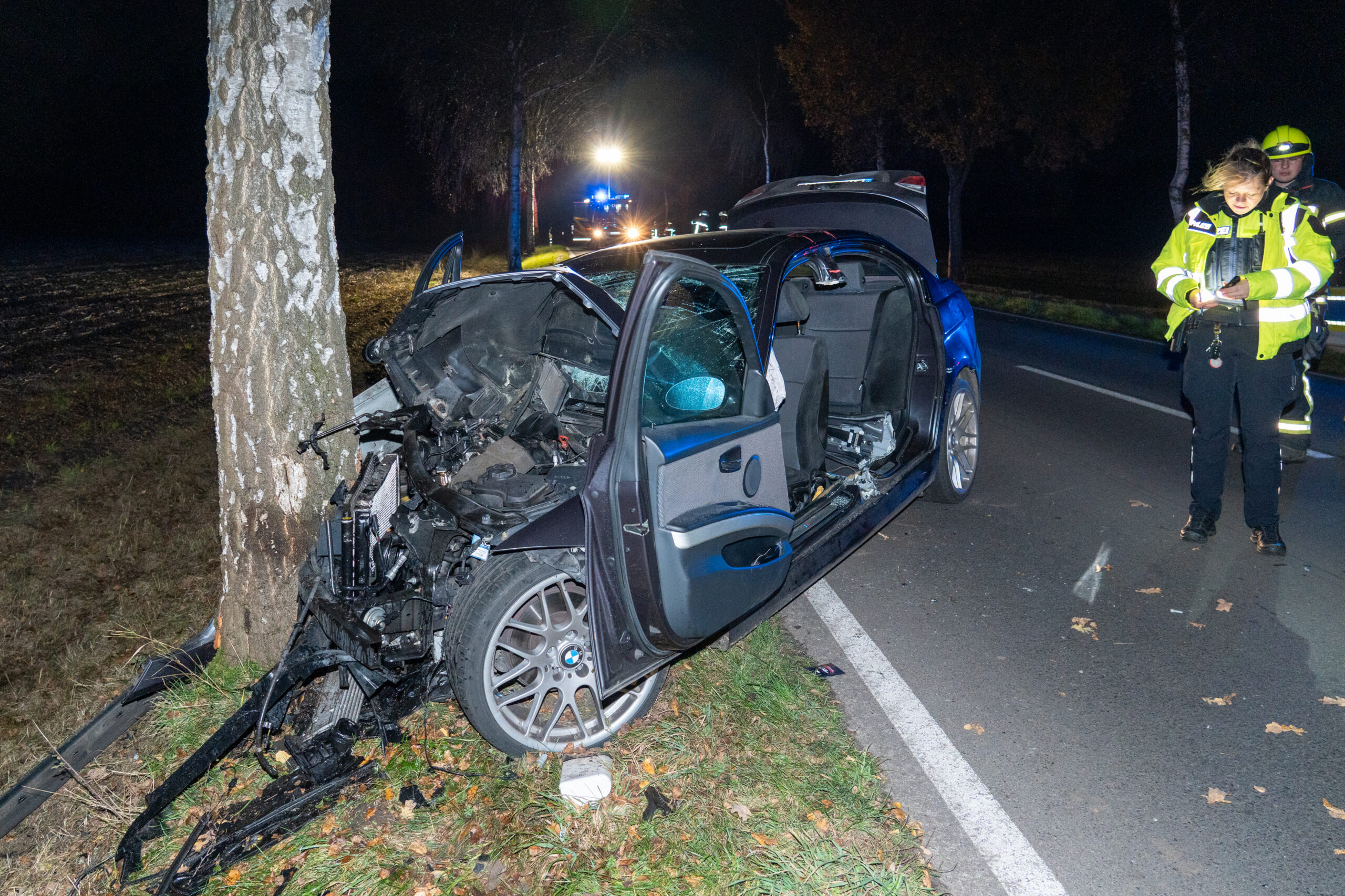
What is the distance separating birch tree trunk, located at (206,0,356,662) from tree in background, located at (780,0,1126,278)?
1907 centimetres

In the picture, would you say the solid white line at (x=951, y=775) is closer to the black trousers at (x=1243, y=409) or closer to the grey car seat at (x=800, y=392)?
the grey car seat at (x=800, y=392)

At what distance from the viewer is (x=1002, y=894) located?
2.68 meters

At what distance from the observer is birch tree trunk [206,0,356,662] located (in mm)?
3654

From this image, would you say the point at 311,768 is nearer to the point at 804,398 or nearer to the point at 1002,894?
the point at 1002,894

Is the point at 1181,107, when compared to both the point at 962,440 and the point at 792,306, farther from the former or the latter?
the point at 792,306

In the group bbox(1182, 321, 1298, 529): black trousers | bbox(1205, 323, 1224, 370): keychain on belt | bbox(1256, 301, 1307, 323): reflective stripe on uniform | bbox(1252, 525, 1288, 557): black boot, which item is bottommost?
bbox(1252, 525, 1288, 557): black boot

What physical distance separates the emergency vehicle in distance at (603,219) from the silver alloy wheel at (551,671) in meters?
24.2

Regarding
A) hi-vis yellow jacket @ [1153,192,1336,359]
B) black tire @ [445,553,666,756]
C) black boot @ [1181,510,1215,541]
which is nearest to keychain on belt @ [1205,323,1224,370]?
hi-vis yellow jacket @ [1153,192,1336,359]

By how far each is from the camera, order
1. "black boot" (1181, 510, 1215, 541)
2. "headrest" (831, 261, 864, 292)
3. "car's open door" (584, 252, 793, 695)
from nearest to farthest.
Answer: "car's open door" (584, 252, 793, 695) < "black boot" (1181, 510, 1215, 541) < "headrest" (831, 261, 864, 292)

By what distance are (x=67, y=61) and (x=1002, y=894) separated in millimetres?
54905

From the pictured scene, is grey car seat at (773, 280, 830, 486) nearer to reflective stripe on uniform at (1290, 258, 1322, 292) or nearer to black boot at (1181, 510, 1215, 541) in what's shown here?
black boot at (1181, 510, 1215, 541)

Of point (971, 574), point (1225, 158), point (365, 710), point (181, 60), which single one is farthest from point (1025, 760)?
point (181, 60)

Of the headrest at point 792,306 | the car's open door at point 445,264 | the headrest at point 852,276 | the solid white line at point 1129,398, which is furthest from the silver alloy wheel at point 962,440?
the car's open door at point 445,264

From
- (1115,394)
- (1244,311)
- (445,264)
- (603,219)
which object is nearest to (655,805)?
(445,264)
